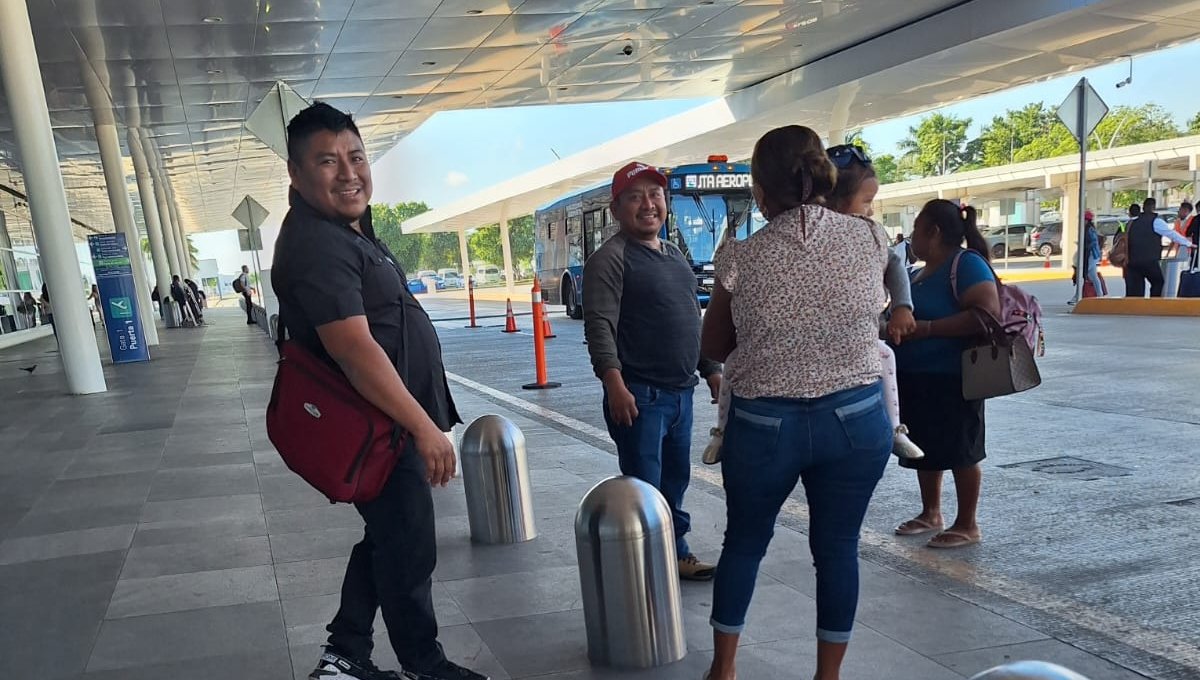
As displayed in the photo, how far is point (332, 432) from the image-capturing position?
2535 mm

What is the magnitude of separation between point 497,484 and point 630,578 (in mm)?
1665

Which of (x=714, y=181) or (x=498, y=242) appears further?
(x=498, y=242)

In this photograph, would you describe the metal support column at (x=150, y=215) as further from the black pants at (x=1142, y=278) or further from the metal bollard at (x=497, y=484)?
the black pants at (x=1142, y=278)

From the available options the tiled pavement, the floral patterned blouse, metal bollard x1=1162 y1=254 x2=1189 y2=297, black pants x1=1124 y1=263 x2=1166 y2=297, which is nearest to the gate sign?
the tiled pavement

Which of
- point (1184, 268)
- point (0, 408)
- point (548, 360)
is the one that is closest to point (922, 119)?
point (1184, 268)

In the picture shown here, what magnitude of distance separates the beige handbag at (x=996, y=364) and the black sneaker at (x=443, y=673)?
2675 millimetres

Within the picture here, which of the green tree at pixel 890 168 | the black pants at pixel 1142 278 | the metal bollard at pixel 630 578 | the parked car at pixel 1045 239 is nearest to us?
the metal bollard at pixel 630 578

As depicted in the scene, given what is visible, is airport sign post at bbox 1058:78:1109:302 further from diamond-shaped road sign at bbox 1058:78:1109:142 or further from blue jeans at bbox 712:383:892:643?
blue jeans at bbox 712:383:892:643

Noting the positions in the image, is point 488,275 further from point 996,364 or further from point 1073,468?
point 996,364

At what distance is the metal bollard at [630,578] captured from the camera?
3.14 metres

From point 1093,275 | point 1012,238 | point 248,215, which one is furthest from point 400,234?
point 1093,275

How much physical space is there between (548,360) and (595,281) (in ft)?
34.7

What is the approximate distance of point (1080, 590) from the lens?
3.70 m

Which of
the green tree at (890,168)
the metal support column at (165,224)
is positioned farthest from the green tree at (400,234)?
the metal support column at (165,224)
